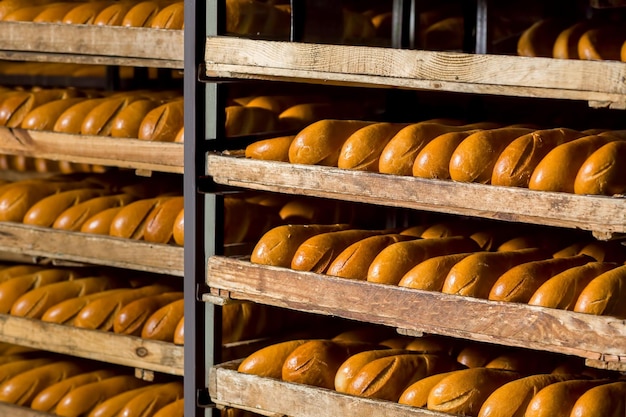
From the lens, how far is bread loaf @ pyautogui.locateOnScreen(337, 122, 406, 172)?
289cm

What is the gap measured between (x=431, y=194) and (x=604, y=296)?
18.7 inches

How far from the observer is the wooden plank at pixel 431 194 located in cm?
247

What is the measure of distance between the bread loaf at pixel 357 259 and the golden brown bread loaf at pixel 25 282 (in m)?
1.34

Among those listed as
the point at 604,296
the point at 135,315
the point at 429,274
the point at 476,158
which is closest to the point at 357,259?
the point at 429,274

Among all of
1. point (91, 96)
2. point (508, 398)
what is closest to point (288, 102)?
point (91, 96)

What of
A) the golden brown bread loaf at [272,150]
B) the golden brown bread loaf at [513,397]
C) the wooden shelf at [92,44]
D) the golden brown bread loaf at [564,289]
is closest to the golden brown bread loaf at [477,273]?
the golden brown bread loaf at [564,289]

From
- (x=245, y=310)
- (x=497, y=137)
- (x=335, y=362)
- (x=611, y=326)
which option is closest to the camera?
(x=611, y=326)

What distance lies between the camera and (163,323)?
3455mm

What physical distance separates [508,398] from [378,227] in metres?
1.23

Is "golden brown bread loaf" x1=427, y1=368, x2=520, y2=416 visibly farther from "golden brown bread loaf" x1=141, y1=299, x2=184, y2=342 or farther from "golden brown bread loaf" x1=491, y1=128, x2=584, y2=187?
"golden brown bread loaf" x1=141, y1=299, x2=184, y2=342

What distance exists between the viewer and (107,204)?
3695 millimetres

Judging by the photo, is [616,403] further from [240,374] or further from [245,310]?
[245,310]

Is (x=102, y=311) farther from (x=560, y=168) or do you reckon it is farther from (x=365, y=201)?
(x=560, y=168)

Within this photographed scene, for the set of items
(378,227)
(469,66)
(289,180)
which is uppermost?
(469,66)
